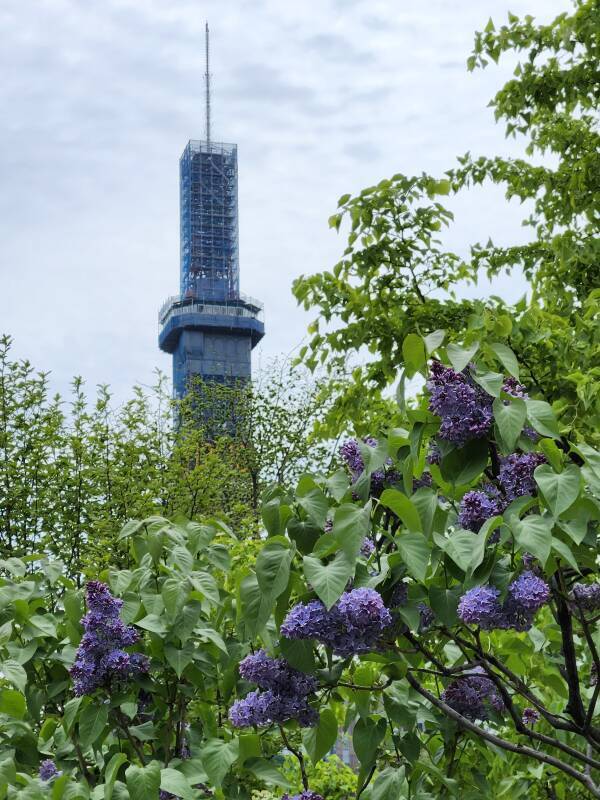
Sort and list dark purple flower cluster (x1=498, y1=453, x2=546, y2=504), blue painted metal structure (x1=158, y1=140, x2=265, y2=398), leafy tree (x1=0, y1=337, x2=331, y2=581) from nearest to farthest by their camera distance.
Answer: dark purple flower cluster (x1=498, y1=453, x2=546, y2=504) → leafy tree (x1=0, y1=337, x2=331, y2=581) → blue painted metal structure (x1=158, y1=140, x2=265, y2=398)

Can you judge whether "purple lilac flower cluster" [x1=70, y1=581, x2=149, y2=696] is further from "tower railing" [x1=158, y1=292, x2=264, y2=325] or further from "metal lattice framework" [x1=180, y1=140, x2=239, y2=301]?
"metal lattice framework" [x1=180, y1=140, x2=239, y2=301]

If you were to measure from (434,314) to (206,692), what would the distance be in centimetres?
340

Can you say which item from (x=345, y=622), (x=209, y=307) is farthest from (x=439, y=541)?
(x=209, y=307)

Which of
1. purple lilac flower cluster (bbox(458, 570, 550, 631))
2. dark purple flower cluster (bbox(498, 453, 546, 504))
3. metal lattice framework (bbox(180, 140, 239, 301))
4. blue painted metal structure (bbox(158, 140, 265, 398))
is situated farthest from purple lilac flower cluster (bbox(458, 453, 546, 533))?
metal lattice framework (bbox(180, 140, 239, 301))

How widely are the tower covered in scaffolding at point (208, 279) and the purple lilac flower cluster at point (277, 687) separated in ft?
288

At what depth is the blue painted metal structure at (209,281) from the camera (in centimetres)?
9250

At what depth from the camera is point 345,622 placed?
5.42 ft

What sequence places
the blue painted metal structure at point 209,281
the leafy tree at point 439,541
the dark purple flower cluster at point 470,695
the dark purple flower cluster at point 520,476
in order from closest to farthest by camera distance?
the leafy tree at point 439,541 → the dark purple flower cluster at point 520,476 → the dark purple flower cluster at point 470,695 → the blue painted metal structure at point 209,281

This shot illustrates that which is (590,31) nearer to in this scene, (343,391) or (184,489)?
(343,391)

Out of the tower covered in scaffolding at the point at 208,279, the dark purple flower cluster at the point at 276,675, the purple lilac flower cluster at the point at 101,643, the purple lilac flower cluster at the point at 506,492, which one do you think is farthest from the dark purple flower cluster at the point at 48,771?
the tower covered in scaffolding at the point at 208,279

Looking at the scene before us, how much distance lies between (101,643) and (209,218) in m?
108

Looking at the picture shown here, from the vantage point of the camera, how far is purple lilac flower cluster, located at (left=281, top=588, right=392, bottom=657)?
163 cm

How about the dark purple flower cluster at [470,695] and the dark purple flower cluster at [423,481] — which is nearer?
the dark purple flower cluster at [423,481]

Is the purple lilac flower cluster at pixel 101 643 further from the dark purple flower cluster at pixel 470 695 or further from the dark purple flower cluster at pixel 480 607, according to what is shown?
the dark purple flower cluster at pixel 480 607
